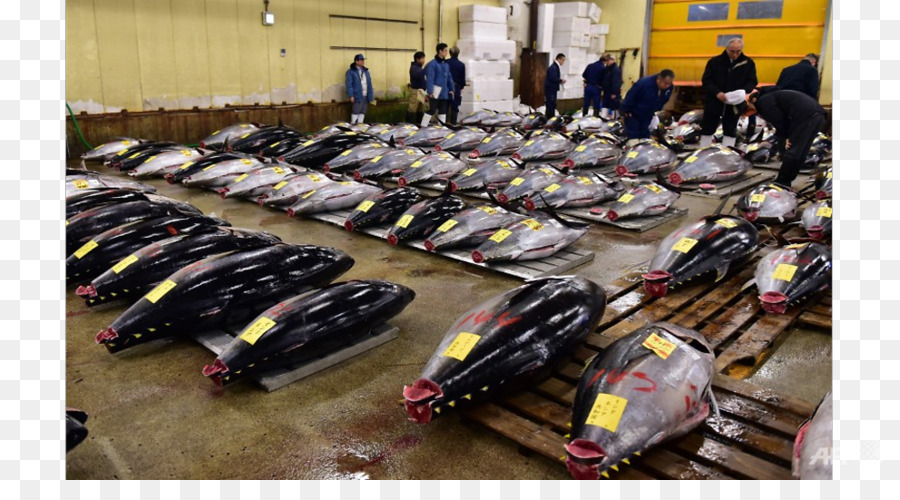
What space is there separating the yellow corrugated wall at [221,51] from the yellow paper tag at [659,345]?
9280mm

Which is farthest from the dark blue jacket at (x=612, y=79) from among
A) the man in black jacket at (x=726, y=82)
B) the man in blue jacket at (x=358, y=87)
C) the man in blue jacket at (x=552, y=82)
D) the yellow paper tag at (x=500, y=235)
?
the yellow paper tag at (x=500, y=235)

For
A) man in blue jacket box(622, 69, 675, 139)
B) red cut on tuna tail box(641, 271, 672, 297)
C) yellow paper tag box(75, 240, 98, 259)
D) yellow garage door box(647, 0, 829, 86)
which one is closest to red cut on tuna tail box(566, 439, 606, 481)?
red cut on tuna tail box(641, 271, 672, 297)

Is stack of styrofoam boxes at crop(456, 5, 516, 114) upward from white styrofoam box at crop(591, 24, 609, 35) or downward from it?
downward

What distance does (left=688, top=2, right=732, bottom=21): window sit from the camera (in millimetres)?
13961

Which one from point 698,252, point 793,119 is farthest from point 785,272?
point 793,119

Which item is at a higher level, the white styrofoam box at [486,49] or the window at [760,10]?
the window at [760,10]

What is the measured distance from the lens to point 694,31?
14.6 meters

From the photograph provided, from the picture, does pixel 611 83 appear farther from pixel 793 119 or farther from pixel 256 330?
pixel 256 330

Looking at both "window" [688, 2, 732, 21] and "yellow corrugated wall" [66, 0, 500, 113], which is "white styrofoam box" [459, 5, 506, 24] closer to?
"yellow corrugated wall" [66, 0, 500, 113]

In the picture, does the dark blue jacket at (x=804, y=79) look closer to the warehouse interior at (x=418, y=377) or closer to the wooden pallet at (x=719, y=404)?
the warehouse interior at (x=418, y=377)

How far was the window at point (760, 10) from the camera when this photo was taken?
43.6ft

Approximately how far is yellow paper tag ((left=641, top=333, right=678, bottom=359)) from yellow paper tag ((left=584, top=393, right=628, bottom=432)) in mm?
299

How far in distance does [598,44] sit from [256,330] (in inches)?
625

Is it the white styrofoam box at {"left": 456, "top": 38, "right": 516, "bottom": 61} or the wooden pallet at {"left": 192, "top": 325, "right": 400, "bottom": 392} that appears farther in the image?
the white styrofoam box at {"left": 456, "top": 38, "right": 516, "bottom": 61}
